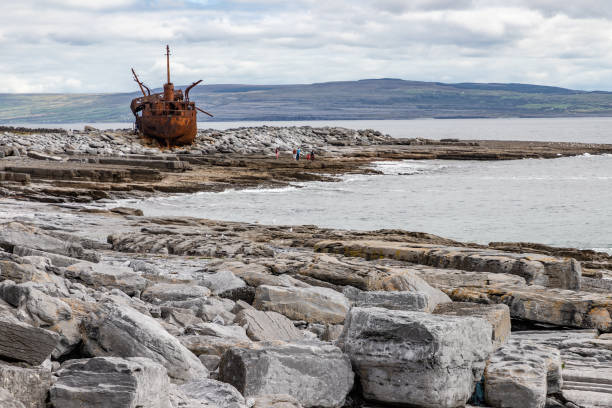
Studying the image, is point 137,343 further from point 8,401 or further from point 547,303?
point 547,303

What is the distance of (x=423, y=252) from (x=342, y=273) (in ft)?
7.71

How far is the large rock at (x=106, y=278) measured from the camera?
22.4 ft

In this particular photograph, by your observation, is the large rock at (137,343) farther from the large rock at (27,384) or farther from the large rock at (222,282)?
the large rock at (222,282)

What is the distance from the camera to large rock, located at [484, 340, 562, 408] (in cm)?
467

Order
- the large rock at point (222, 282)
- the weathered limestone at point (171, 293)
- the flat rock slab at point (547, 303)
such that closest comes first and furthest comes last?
the weathered limestone at point (171, 293), the flat rock slab at point (547, 303), the large rock at point (222, 282)

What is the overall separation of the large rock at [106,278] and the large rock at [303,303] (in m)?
1.27

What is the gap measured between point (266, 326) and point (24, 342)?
2.52 metres

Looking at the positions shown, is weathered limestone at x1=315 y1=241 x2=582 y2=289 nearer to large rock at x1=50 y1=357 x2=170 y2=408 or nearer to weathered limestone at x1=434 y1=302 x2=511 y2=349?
weathered limestone at x1=434 y1=302 x2=511 y2=349

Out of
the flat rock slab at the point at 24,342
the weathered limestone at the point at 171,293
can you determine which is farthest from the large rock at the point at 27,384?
the weathered limestone at the point at 171,293

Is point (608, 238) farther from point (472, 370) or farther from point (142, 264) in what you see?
point (472, 370)

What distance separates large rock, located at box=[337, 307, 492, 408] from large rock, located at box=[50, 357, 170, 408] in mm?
1585

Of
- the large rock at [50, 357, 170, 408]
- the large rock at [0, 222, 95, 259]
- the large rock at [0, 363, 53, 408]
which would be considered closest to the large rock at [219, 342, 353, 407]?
the large rock at [50, 357, 170, 408]

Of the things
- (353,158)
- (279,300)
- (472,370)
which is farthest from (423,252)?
(353,158)

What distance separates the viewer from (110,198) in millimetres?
23172
